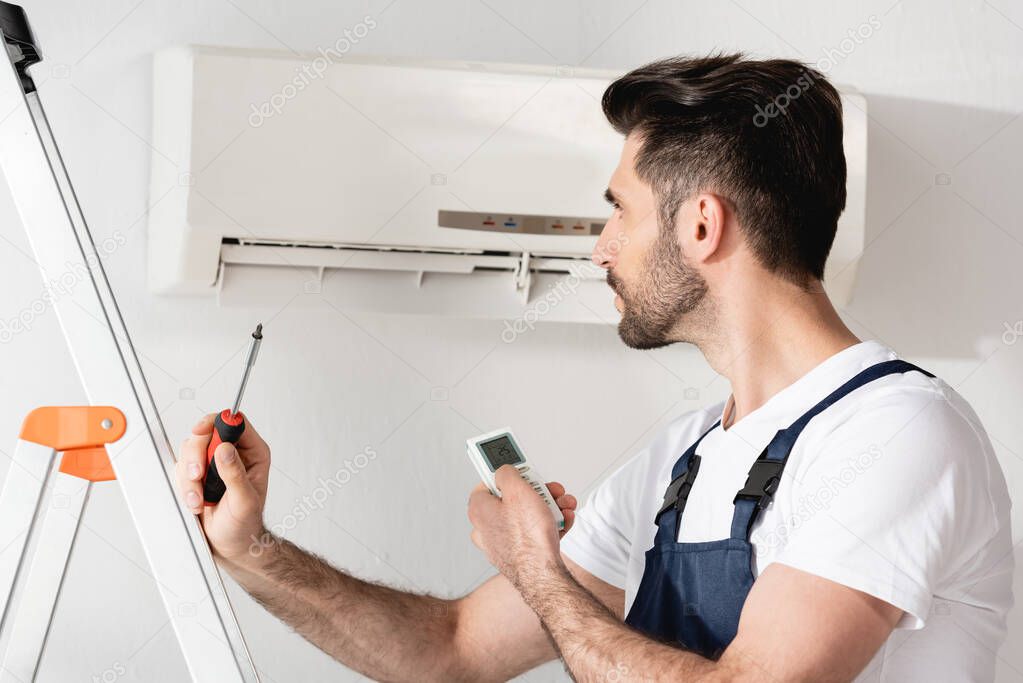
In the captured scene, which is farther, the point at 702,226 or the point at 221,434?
the point at 702,226

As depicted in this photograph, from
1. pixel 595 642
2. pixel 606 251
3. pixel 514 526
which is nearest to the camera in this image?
pixel 595 642

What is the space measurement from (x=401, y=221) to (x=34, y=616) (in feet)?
2.15

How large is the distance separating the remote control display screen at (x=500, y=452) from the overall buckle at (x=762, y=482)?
0.26m

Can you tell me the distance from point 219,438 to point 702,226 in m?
0.55

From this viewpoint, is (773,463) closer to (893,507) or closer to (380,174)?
(893,507)

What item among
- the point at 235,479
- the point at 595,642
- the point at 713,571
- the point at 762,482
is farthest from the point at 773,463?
the point at 235,479

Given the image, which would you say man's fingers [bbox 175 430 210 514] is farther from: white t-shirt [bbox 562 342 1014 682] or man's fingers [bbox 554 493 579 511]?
white t-shirt [bbox 562 342 1014 682]

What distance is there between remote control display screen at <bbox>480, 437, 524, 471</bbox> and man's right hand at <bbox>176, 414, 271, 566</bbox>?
0.78 ft

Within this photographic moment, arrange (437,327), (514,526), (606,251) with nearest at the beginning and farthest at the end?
(514,526)
(606,251)
(437,327)

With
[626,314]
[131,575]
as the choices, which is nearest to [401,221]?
[626,314]

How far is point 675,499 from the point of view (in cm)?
114

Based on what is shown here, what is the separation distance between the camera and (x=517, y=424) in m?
1.57

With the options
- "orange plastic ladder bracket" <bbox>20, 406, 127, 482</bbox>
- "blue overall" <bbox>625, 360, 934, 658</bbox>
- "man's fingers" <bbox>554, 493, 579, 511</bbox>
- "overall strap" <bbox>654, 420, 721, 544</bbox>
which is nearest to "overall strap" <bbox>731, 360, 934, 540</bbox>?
"blue overall" <bbox>625, 360, 934, 658</bbox>

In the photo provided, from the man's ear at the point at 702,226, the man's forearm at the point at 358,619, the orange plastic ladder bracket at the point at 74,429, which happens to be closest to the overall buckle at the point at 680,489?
the man's ear at the point at 702,226
